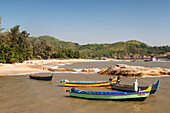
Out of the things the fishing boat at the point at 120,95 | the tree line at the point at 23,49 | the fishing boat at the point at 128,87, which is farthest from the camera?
the tree line at the point at 23,49

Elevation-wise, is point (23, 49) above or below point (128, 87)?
above

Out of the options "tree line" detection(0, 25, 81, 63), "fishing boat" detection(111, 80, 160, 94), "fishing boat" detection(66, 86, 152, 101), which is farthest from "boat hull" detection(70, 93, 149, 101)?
"tree line" detection(0, 25, 81, 63)

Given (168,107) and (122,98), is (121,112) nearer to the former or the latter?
(122,98)

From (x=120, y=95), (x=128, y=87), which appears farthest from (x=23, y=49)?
(x=120, y=95)

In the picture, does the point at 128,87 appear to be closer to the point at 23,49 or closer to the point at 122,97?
the point at 122,97

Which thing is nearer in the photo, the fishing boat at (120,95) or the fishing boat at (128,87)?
the fishing boat at (120,95)

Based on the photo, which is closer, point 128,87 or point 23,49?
point 128,87

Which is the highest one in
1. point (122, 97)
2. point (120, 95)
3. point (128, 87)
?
point (128, 87)

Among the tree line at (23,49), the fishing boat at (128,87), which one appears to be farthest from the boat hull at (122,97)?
the tree line at (23,49)

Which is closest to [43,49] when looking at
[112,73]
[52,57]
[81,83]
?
[52,57]

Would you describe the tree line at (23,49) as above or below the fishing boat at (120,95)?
above

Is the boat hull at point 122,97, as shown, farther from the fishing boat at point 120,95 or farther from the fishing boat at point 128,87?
the fishing boat at point 128,87

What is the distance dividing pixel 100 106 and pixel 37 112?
22.1 ft

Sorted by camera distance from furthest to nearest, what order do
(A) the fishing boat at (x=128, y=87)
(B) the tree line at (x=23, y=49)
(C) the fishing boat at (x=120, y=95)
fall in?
(B) the tree line at (x=23, y=49), (A) the fishing boat at (x=128, y=87), (C) the fishing boat at (x=120, y=95)
